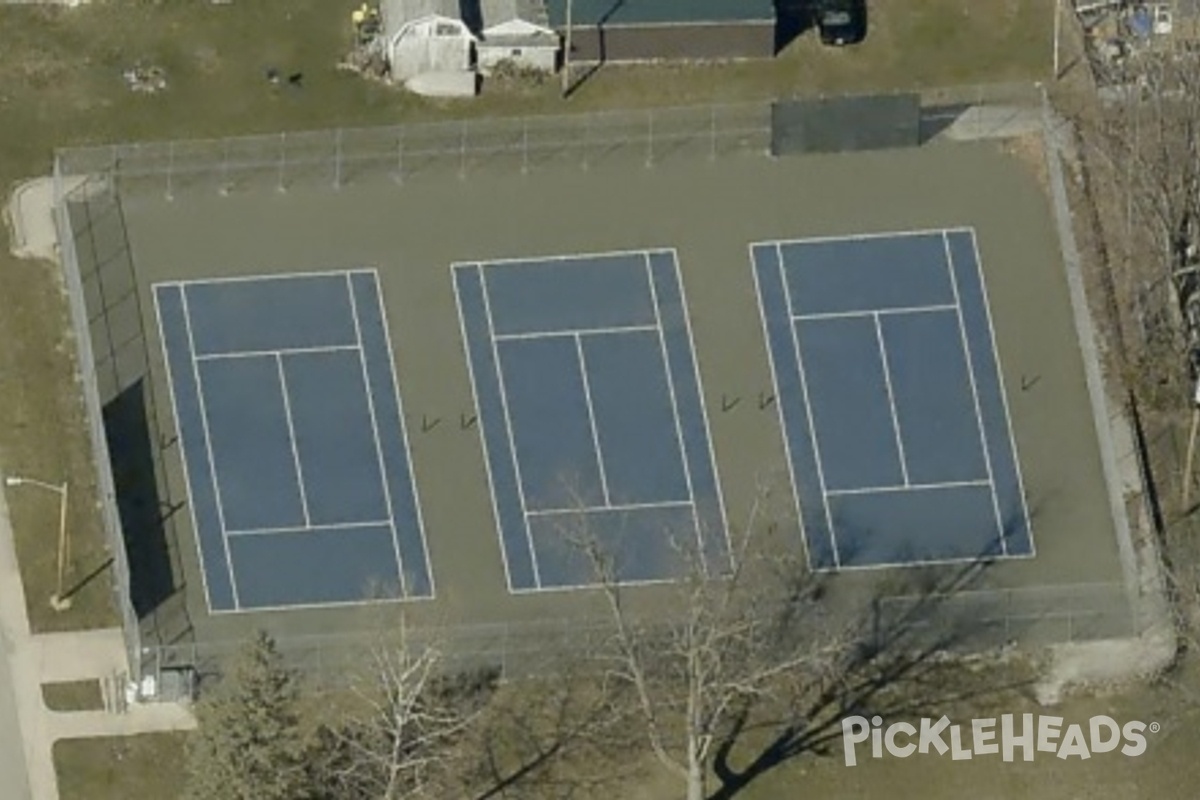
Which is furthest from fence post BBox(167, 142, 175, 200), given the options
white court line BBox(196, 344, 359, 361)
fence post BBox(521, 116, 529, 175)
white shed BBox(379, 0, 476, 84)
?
fence post BBox(521, 116, 529, 175)

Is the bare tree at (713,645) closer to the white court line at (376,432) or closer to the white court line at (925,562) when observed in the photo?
the white court line at (925,562)

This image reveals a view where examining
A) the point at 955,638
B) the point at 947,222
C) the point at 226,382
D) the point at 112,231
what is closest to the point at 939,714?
the point at 955,638

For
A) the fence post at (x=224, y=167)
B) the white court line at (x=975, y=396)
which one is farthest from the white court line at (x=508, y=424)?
the white court line at (x=975, y=396)

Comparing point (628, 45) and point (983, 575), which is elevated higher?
point (628, 45)

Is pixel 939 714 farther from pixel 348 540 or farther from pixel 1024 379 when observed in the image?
pixel 348 540

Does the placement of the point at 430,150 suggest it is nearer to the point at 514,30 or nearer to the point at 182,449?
the point at 514,30

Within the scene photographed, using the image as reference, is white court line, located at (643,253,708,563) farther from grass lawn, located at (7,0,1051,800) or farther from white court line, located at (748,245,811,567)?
grass lawn, located at (7,0,1051,800)

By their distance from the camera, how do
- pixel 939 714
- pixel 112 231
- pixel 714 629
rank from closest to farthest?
pixel 714 629
pixel 939 714
pixel 112 231
